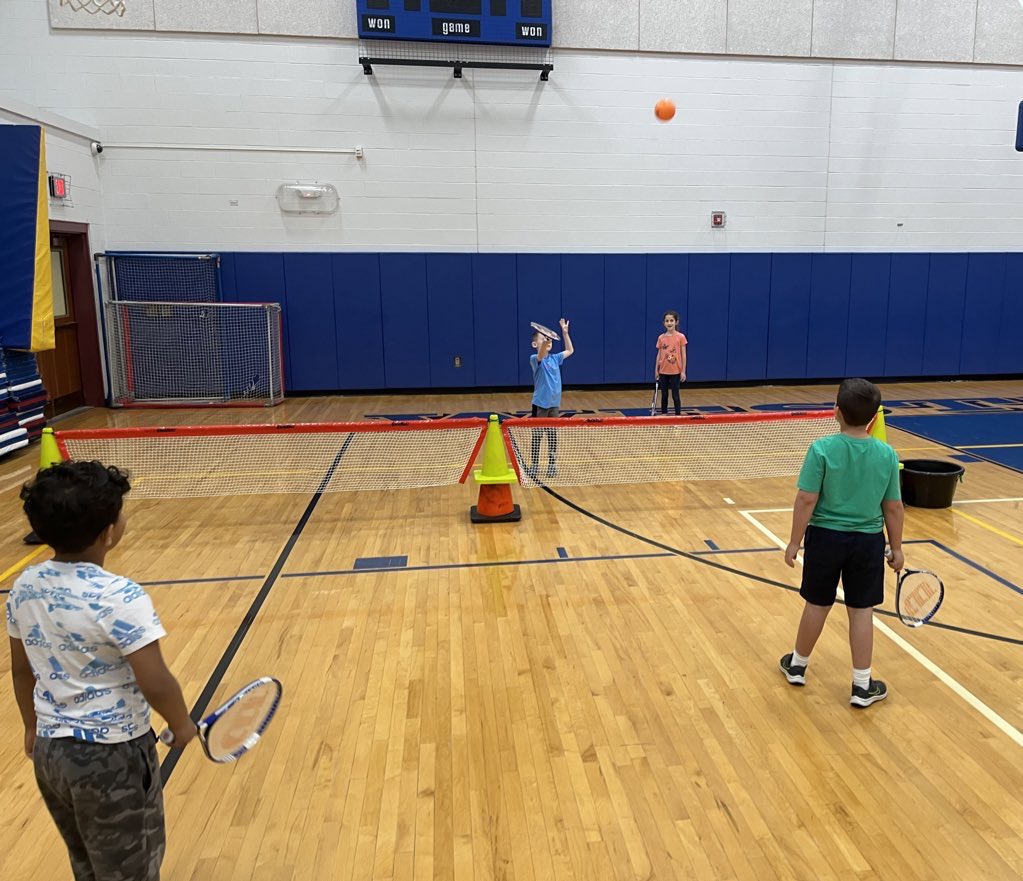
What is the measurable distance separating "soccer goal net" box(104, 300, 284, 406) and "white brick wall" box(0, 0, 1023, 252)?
4.21 ft

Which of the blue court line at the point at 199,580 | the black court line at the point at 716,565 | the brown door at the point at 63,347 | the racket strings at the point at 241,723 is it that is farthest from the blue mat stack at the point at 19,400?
the racket strings at the point at 241,723

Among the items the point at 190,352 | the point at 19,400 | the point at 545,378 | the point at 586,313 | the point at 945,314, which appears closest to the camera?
the point at 545,378

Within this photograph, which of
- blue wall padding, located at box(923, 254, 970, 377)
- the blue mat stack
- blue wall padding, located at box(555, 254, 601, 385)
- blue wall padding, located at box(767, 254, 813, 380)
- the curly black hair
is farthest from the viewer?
blue wall padding, located at box(923, 254, 970, 377)

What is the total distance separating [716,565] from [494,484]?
2172 mm

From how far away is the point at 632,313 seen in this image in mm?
14805

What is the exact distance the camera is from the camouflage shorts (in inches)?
78.7

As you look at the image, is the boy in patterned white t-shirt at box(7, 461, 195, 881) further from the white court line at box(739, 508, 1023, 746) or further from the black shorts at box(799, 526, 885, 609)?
the white court line at box(739, 508, 1023, 746)

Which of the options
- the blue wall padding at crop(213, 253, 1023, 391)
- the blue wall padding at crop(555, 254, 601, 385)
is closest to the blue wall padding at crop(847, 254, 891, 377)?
the blue wall padding at crop(213, 253, 1023, 391)

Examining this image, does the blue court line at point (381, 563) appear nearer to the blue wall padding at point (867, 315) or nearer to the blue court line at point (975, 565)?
the blue court line at point (975, 565)

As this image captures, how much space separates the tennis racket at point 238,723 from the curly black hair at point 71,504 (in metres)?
0.60

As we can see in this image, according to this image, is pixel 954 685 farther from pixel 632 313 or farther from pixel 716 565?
pixel 632 313

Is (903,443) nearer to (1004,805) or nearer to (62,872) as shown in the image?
(1004,805)

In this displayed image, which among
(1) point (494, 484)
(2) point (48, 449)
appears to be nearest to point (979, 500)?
(1) point (494, 484)

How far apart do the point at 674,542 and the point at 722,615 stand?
57.0 inches
